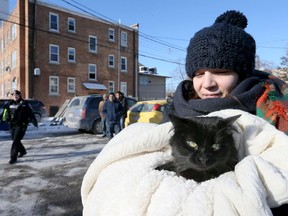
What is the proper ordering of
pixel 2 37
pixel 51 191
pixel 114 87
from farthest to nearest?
pixel 2 37 < pixel 114 87 < pixel 51 191

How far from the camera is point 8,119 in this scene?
776 centimetres

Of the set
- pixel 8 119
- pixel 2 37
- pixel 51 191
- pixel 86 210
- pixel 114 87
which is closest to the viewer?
pixel 86 210

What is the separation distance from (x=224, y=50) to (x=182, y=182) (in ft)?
2.48

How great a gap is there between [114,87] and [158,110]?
2178 centimetres

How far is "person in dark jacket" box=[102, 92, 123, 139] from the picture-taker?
11.1m

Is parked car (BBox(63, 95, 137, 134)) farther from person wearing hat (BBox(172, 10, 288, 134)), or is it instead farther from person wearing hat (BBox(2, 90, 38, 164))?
person wearing hat (BBox(172, 10, 288, 134))

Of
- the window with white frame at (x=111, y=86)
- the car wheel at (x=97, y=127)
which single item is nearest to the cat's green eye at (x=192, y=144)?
the car wheel at (x=97, y=127)

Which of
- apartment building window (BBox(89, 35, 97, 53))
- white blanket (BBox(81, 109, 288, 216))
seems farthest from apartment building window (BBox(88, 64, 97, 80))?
white blanket (BBox(81, 109, 288, 216))

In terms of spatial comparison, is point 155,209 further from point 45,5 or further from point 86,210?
point 45,5

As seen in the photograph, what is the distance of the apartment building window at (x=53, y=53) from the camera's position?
87.2 feet

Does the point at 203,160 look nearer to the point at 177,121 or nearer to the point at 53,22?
the point at 177,121

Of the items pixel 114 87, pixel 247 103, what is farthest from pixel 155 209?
pixel 114 87

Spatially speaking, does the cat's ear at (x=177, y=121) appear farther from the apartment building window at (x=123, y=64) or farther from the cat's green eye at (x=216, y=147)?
the apartment building window at (x=123, y=64)

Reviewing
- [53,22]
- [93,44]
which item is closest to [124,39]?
[93,44]
